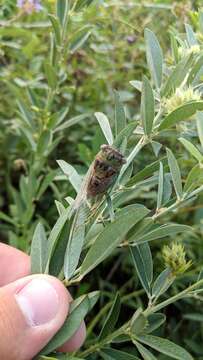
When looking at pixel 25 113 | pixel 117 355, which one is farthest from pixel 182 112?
pixel 25 113

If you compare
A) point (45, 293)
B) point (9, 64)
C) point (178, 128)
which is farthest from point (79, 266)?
point (9, 64)

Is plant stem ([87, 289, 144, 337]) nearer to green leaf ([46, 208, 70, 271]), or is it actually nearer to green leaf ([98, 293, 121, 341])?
green leaf ([98, 293, 121, 341])

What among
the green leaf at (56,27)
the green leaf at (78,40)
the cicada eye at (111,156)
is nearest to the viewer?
the cicada eye at (111,156)

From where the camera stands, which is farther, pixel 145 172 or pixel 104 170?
pixel 145 172

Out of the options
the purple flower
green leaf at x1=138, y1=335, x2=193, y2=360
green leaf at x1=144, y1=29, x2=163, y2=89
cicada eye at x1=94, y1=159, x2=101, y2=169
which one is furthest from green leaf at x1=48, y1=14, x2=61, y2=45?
green leaf at x1=138, y1=335, x2=193, y2=360

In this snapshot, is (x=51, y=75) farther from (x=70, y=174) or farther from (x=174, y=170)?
(x=174, y=170)

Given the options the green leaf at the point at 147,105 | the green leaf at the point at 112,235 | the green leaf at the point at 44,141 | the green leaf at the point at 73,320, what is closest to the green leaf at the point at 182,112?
the green leaf at the point at 147,105

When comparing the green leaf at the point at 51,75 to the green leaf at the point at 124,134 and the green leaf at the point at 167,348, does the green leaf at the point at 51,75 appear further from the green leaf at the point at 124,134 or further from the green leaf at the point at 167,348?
the green leaf at the point at 167,348
